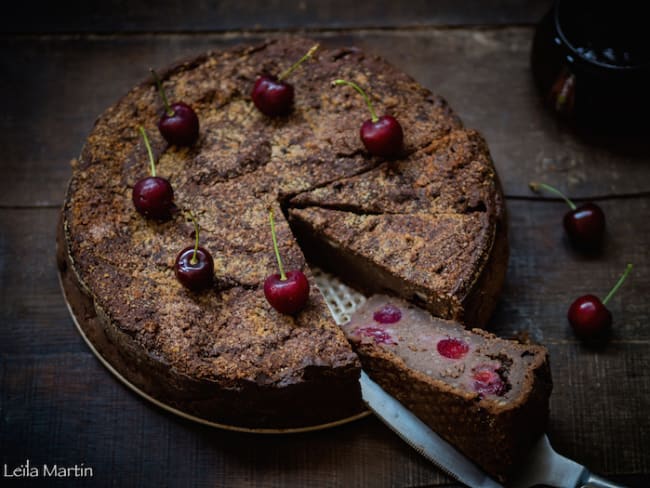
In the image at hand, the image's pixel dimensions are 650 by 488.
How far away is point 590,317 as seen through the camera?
491 centimetres

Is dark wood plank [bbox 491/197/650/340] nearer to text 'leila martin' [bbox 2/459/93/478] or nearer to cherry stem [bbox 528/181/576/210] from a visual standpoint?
cherry stem [bbox 528/181/576/210]

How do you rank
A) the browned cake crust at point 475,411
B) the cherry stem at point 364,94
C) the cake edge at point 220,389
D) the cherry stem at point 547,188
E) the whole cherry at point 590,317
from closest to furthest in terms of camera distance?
the browned cake crust at point 475,411 → the cake edge at point 220,389 → the cherry stem at point 364,94 → the whole cherry at point 590,317 → the cherry stem at point 547,188

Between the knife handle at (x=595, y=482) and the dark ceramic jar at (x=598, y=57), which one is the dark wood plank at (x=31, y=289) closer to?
the knife handle at (x=595, y=482)

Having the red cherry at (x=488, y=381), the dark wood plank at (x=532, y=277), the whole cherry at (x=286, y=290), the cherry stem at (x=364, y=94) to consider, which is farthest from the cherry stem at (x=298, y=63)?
the red cherry at (x=488, y=381)

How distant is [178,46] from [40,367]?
247 centimetres

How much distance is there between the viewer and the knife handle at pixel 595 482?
14.0 ft

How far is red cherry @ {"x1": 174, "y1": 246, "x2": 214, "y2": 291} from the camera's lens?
4.38 meters

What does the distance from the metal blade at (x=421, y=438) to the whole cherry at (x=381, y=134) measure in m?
1.30

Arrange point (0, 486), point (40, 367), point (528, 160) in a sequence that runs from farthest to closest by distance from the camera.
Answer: point (528, 160) → point (40, 367) → point (0, 486)

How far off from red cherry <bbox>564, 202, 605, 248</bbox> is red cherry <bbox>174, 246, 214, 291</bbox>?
231 cm

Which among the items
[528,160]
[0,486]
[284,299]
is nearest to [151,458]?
[0,486]

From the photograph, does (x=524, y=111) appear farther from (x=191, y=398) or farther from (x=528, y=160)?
(x=191, y=398)

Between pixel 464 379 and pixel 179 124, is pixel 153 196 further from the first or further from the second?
pixel 464 379

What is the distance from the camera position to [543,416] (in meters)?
4.43
